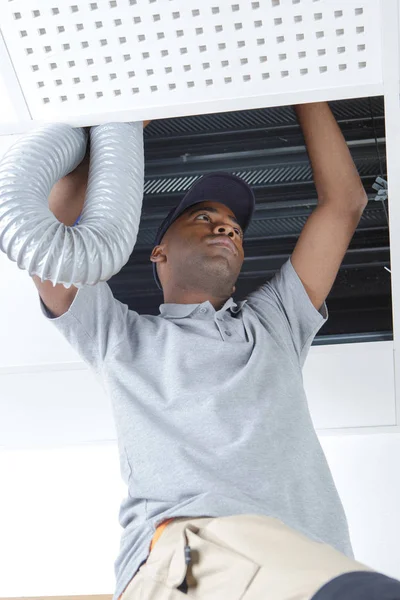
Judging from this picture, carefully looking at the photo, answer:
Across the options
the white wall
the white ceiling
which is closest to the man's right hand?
the white ceiling

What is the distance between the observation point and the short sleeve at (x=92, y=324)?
1.56m

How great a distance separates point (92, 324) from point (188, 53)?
530 mm

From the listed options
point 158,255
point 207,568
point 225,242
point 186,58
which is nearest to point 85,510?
point 158,255

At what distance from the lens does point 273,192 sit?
1.80 meters

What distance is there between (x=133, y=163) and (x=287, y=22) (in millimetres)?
340

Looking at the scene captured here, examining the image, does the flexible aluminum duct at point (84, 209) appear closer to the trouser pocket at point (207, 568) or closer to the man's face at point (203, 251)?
the man's face at point (203, 251)

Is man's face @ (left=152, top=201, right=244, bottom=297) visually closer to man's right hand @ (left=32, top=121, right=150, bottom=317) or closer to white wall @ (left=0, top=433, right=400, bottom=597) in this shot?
man's right hand @ (left=32, top=121, right=150, bottom=317)

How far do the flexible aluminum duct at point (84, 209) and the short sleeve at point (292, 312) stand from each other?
422 mm

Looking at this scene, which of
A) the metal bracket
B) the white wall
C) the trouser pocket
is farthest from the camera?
the white wall

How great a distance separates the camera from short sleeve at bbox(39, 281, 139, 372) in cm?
156

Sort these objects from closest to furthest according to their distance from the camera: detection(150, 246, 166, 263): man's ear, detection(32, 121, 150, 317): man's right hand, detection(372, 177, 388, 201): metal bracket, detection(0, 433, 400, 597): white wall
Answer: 1. detection(32, 121, 150, 317): man's right hand
2. detection(372, 177, 388, 201): metal bracket
3. detection(150, 246, 166, 263): man's ear
4. detection(0, 433, 400, 597): white wall

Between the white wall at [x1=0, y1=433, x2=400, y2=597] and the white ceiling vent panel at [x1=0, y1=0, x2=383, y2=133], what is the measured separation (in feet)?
3.23

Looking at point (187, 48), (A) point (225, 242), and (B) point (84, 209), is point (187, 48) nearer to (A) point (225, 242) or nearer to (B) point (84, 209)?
(B) point (84, 209)

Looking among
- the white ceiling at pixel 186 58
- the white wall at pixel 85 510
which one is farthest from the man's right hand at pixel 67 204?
the white wall at pixel 85 510
